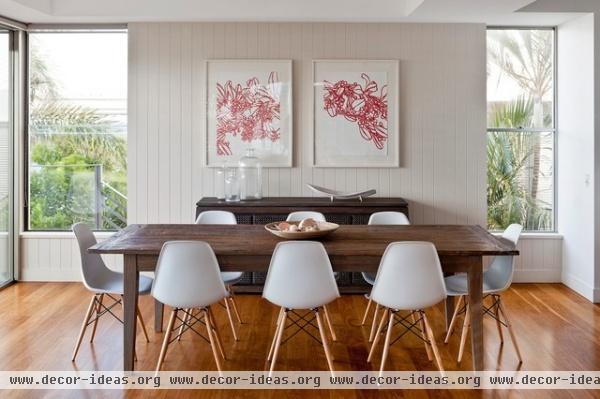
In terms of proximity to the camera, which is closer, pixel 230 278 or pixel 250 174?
pixel 230 278

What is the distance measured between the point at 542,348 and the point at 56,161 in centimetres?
466

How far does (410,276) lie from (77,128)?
388 centimetres

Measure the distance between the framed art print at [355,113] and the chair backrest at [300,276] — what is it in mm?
2295

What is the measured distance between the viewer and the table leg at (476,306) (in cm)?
296

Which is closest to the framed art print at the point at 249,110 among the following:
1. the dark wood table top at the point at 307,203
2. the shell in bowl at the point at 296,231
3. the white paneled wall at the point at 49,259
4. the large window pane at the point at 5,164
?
the dark wood table top at the point at 307,203

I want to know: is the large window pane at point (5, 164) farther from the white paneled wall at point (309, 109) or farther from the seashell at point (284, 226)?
the seashell at point (284, 226)

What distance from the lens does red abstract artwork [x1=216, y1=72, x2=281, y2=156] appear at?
4938 millimetres

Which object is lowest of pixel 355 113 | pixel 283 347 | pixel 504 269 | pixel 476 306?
pixel 283 347

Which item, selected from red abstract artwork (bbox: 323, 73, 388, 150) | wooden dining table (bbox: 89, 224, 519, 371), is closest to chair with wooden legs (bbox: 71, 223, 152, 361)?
wooden dining table (bbox: 89, 224, 519, 371)

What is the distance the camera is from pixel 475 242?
3125 millimetres

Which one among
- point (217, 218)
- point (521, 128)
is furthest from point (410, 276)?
point (521, 128)

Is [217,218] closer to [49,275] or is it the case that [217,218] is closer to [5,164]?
[49,275]

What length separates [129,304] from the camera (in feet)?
9.75

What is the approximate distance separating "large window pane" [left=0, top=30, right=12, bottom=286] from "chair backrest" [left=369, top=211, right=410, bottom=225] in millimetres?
3528
